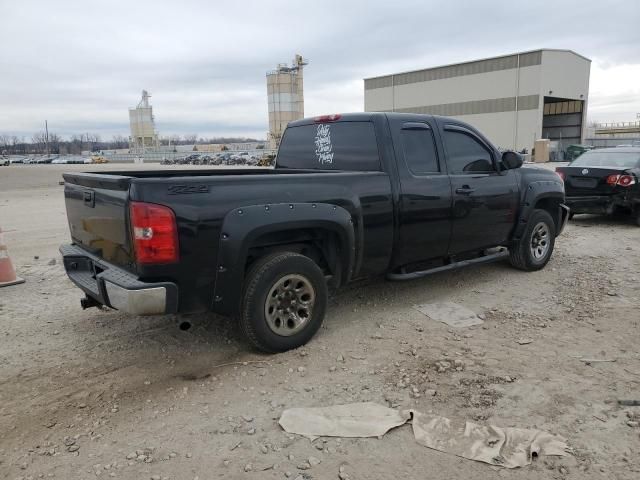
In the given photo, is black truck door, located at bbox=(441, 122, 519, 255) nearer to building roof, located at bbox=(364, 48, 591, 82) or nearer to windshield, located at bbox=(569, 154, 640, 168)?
windshield, located at bbox=(569, 154, 640, 168)

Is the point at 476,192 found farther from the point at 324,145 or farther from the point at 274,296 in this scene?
the point at 274,296

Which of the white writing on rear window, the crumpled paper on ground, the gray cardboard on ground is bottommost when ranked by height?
the crumpled paper on ground

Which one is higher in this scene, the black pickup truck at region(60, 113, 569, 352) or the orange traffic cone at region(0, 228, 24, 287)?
the black pickup truck at region(60, 113, 569, 352)

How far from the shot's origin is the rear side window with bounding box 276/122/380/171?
192 inches

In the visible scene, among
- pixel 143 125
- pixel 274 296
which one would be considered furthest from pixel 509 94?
pixel 143 125

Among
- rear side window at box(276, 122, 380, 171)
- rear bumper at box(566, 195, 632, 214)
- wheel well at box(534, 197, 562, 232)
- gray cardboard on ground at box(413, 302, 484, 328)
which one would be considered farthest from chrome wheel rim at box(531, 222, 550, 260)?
rear bumper at box(566, 195, 632, 214)

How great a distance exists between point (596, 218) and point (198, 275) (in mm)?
11013

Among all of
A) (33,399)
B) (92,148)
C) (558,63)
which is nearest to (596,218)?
(33,399)

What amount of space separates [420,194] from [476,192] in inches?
37.8

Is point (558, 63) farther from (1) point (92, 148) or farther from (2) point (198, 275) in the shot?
(1) point (92, 148)

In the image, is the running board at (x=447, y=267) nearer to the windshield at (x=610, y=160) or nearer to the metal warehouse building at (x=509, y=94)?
the windshield at (x=610, y=160)

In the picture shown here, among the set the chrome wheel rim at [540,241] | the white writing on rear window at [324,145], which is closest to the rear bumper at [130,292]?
the white writing on rear window at [324,145]

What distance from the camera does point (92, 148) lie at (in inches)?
5994

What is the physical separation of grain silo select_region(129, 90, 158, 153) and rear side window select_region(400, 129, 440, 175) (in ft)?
346
